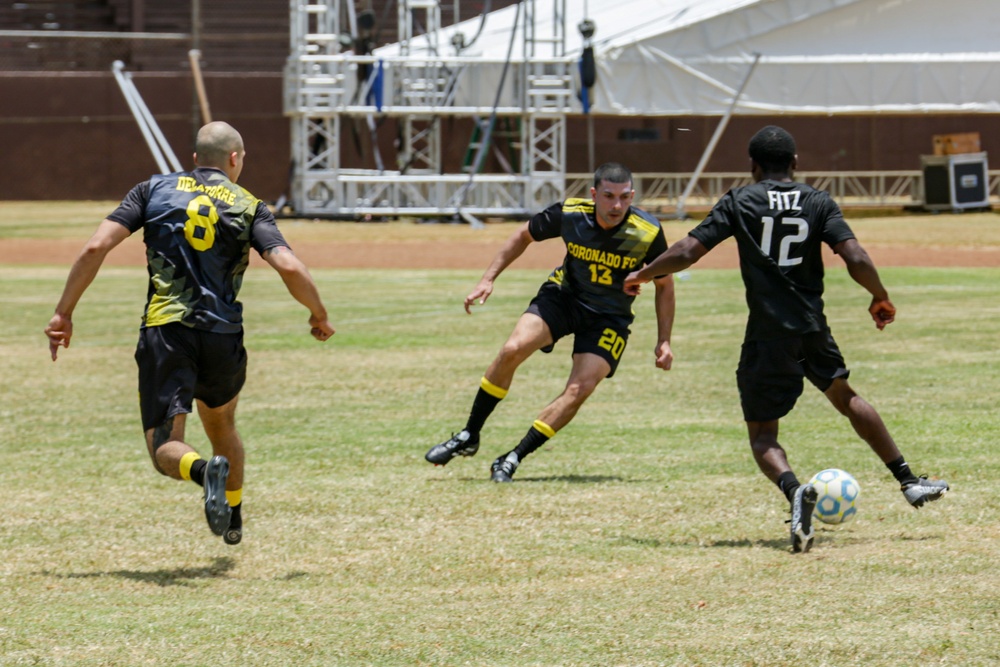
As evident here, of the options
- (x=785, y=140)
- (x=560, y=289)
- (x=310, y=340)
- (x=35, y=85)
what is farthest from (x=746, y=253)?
(x=35, y=85)

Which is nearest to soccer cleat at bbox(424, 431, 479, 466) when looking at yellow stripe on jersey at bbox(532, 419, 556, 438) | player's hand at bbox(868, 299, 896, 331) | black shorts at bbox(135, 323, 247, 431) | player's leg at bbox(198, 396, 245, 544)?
yellow stripe on jersey at bbox(532, 419, 556, 438)

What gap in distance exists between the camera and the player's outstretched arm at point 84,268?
6.85 metres

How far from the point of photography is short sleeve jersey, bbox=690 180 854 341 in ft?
23.6

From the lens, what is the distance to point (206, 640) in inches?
217

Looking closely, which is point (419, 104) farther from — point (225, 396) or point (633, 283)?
point (225, 396)

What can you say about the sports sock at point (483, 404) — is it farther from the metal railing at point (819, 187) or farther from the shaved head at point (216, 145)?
the metal railing at point (819, 187)

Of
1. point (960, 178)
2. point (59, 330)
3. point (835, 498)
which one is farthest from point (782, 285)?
point (960, 178)

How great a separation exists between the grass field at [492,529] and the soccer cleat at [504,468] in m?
0.14

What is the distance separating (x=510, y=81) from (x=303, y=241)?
6.35 m

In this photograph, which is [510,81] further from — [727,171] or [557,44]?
[727,171]

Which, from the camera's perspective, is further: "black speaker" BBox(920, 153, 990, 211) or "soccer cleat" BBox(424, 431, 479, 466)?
"black speaker" BBox(920, 153, 990, 211)

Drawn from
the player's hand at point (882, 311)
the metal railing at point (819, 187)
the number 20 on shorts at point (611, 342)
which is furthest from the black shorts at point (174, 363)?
the metal railing at point (819, 187)

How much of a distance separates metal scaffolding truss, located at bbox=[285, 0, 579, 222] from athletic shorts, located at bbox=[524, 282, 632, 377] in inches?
905

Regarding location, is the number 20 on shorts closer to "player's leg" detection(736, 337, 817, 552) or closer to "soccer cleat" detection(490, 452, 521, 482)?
"soccer cleat" detection(490, 452, 521, 482)
